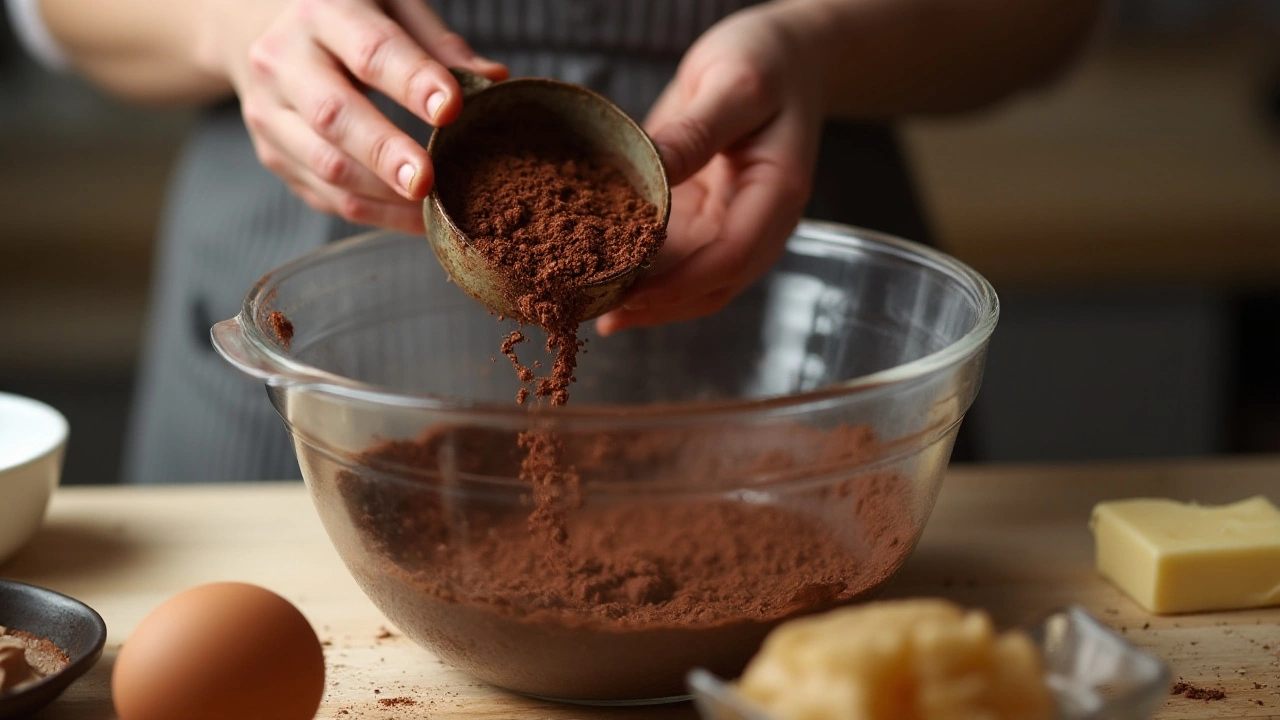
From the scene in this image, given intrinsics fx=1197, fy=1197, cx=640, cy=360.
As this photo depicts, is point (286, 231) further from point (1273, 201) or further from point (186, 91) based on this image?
point (1273, 201)

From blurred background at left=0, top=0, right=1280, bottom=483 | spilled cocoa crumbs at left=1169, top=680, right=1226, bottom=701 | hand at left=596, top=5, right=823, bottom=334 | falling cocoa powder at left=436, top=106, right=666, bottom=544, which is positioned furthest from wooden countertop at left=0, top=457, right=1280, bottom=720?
blurred background at left=0, top=0, right=1280, bottom=483

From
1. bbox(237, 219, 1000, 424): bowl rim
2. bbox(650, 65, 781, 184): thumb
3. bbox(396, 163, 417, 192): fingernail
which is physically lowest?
bbox(237, 219, 1000, 424): bowl rim

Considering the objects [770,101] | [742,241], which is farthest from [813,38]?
[742,241]

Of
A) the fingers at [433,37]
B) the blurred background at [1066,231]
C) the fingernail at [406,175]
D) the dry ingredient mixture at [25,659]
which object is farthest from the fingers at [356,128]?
the blurred background at [1066,231]

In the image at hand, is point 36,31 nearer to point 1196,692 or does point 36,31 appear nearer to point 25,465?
point 25,465

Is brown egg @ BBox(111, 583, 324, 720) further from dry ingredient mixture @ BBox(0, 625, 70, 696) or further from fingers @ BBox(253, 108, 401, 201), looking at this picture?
fingers @ BBox(253, 108, 401, 201)

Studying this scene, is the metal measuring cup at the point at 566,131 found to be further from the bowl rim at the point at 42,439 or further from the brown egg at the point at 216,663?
the bowl rim at the point at 42,439

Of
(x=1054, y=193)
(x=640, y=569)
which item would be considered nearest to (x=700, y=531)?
(x=640, y=569)
